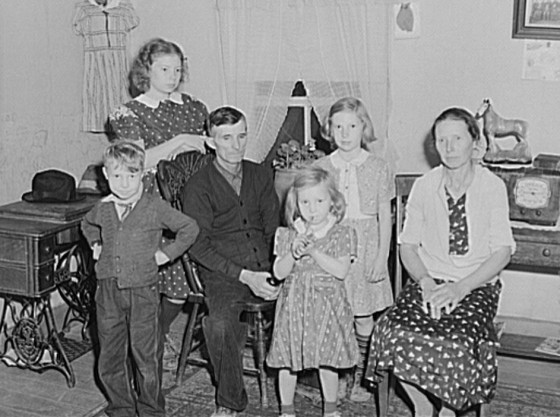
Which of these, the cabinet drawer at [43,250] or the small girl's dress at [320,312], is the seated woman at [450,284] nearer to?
the small girl's dress at [320,312]

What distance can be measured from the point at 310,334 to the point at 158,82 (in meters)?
1.21

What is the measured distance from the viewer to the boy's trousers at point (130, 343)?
3.16 metres

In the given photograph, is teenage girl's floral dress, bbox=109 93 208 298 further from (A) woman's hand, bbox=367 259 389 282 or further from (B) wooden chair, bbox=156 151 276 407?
(A) woman's hand, bbox=367 259 389 282

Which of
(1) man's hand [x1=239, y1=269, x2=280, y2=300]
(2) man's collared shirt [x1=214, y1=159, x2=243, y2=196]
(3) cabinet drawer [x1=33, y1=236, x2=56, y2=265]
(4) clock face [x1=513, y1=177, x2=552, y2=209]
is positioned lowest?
(1) man's hand [x1=239, y1=269, x2=280, y2=300]

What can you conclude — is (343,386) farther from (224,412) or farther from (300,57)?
(300,57)

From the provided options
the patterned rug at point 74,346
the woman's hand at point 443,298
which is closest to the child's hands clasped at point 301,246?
the woman's hand at point 443,298

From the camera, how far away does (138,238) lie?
3137 mm

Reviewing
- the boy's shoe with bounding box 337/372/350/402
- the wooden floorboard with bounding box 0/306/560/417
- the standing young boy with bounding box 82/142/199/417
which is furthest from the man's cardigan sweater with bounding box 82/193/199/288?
the boy's shoe with bounding box 337/372/350/402

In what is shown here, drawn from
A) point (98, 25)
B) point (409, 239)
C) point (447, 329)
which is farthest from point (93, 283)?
point (447, 329)

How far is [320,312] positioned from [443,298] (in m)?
0.42

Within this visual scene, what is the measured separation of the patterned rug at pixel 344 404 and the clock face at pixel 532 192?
745mm

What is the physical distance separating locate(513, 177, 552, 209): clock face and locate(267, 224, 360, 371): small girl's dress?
875 millimetres

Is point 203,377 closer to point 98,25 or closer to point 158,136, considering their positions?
point 158,136

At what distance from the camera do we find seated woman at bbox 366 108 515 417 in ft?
9.31
